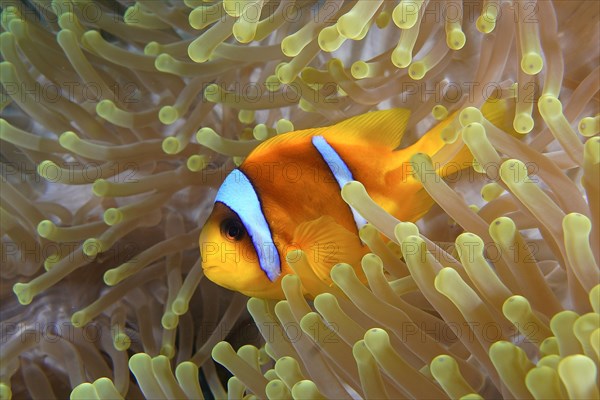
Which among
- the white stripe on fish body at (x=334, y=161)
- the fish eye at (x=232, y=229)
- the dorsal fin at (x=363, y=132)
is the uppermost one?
the dorsal fin at (x=363, y=132)

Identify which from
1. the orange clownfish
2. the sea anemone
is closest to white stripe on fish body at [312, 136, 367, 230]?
the orange clownfish

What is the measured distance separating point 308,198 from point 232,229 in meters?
0.12

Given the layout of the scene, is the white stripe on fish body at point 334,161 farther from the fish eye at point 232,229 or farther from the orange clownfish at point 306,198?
the fish eye at point 232,229

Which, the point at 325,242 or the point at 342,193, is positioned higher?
the point at 342,193

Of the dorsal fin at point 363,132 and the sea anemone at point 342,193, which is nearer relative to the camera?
the sea anemone at point 342,193

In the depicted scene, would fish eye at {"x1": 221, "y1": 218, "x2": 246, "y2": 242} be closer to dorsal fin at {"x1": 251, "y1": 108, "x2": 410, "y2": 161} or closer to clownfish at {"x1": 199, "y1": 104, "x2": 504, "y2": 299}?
clownfish at {"x1": 199, "y1": 104, "x2": 504, "y2": 299}

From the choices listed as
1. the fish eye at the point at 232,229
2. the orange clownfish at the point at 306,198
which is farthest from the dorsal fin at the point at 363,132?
the fish eye at the point at 232,229

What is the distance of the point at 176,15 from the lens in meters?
1.32

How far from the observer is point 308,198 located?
991 millimetres

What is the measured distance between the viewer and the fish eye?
37.2 inches

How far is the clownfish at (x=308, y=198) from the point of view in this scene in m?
0.95

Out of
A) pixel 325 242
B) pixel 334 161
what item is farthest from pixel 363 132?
pixel 325 242

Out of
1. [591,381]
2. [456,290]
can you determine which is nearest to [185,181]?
[456,290]

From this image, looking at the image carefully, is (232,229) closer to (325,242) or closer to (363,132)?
(325,242)
